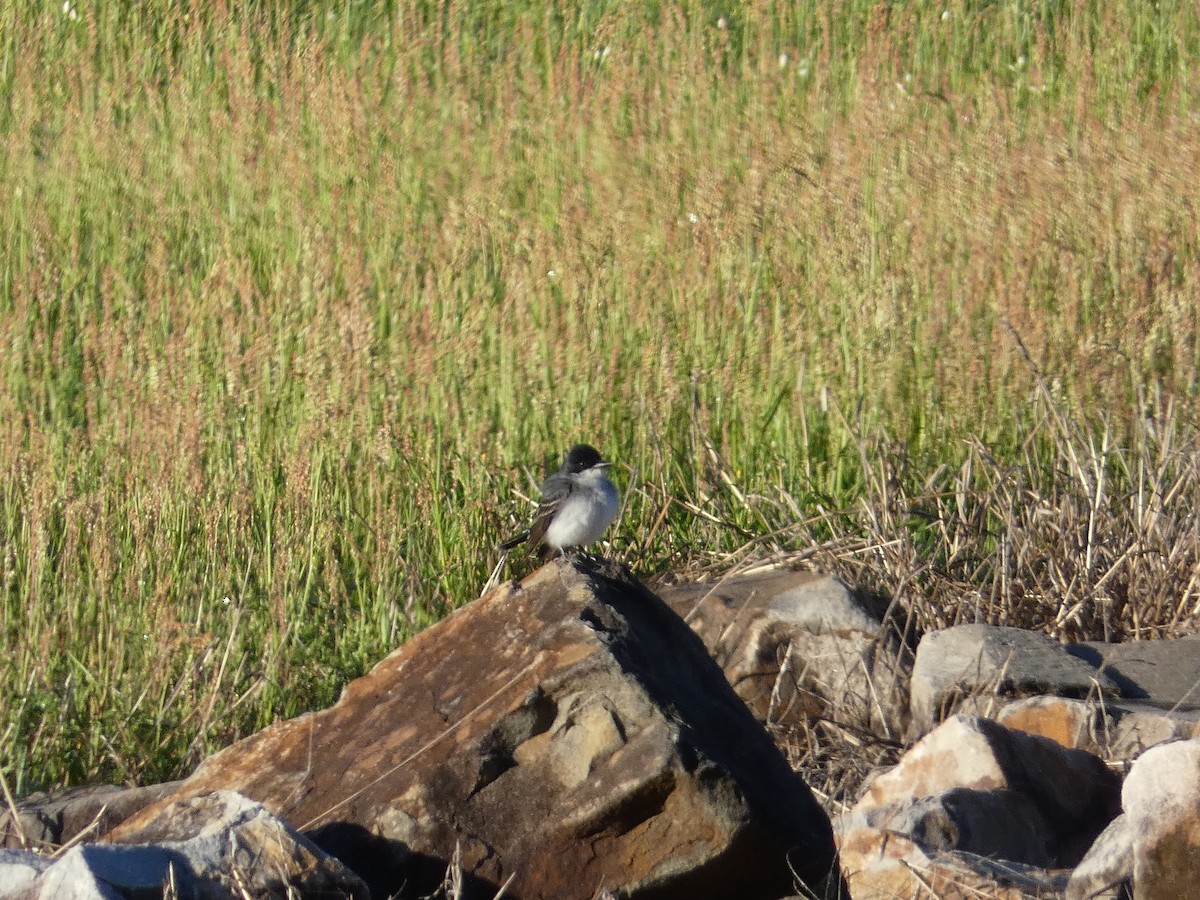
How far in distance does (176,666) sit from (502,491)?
136 cm

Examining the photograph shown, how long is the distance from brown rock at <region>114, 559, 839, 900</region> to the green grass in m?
0.95

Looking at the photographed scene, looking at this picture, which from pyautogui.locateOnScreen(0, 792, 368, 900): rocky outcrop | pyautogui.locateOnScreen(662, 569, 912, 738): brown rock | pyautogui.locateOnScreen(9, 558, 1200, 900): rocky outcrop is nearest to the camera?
pyautogui.locateOnScreen(0, 792, 368, 900): rocky outcrop

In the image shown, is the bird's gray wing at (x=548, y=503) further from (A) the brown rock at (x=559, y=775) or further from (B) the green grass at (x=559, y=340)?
(A) the brown rock at (x=559, y=775)

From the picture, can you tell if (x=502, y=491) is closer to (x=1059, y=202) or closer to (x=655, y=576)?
(x=655, y=576)

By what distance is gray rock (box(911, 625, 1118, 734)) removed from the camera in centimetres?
404

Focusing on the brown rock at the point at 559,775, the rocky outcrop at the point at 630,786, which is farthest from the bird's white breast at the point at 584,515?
the brown rock at the point at 559,775

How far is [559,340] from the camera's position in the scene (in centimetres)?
619

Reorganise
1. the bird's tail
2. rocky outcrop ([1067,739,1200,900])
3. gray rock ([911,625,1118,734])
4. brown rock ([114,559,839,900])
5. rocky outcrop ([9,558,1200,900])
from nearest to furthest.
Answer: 1. rocky outcrop ([1067,739,1200,900])
2. rocky outcrop ([9,558,1200,900])
3. brown rock ([114,559,839,900])
4. gray rock ([911,625,1118,734])
5. the bird's tail

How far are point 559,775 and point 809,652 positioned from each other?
132 centimetres

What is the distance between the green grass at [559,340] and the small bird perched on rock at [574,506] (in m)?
0.39

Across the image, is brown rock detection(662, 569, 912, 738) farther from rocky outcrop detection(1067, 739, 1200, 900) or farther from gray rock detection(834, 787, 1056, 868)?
rocky outcrop detection(1067, 739, 1200, 900)

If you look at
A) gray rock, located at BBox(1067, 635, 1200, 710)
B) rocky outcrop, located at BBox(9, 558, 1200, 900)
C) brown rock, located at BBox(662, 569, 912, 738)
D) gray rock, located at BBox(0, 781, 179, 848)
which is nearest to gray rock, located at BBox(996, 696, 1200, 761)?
rocky outcrop, located at BBox(9, 558, 1200, 900)

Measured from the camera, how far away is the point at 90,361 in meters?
6.61

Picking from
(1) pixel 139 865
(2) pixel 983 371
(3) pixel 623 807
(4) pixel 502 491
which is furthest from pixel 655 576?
(1) pixel 139 865
